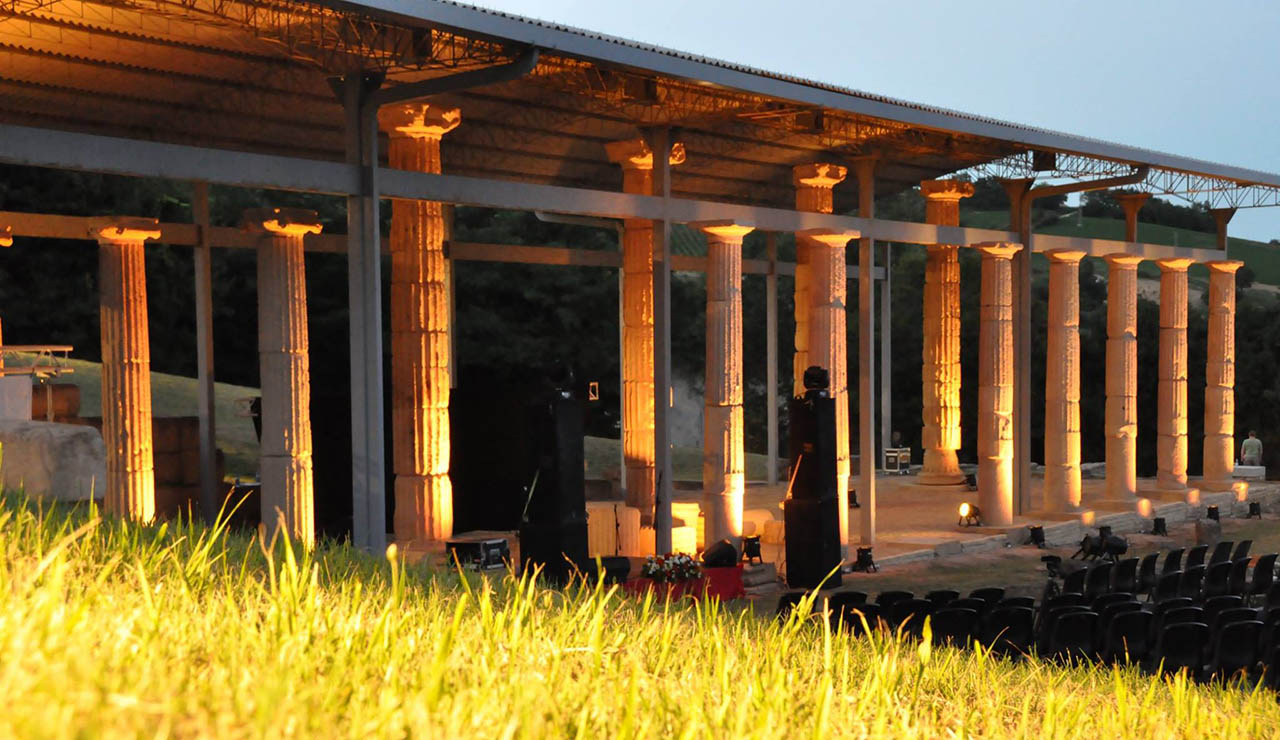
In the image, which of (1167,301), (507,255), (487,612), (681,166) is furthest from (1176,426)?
(487,612)

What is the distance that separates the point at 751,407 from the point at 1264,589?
32.0 metres

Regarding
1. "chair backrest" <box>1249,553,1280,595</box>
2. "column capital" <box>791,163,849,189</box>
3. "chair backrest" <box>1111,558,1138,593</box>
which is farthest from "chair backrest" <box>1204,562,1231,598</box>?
"column capital" <box>791,163,849,189</box>

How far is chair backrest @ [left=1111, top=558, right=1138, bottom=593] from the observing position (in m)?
18.1

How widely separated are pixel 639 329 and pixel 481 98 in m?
4.77

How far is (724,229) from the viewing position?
2056 cm

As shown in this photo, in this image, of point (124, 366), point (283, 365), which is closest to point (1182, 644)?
point (283, 365)

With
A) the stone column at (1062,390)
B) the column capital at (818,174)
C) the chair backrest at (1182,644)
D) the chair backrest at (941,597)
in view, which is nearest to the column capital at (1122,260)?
the stone column at (1062,390)

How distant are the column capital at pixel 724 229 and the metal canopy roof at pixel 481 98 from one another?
1.53 m

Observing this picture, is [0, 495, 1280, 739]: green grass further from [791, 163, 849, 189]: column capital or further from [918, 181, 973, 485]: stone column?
[918, 181, 973, 485]: stone column

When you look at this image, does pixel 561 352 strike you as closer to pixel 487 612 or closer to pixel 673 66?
pixel 673 66

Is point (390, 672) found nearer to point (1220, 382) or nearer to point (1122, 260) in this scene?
point (1122, 260)

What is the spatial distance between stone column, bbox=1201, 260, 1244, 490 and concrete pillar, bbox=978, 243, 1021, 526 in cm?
810

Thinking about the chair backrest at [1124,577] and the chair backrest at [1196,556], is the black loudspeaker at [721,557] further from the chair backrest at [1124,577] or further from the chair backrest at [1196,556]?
the chair backrest at [1196,556]

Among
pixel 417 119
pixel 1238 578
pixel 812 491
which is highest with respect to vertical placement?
pixel 417 119
